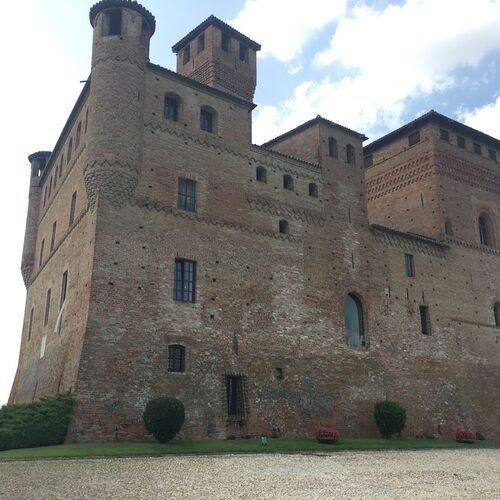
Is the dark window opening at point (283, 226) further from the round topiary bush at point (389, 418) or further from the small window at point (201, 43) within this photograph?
the small window at point (201, 43)


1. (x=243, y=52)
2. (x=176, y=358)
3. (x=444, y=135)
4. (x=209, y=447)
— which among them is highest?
(x=243, y=52)

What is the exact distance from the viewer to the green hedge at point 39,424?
17766 millimetres

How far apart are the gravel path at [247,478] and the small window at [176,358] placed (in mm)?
5008

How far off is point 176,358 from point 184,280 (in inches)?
117

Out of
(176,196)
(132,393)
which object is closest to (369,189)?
(176,196)

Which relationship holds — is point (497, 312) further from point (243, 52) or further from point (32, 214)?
point (32, 214)

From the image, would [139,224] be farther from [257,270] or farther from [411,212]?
[411,212]

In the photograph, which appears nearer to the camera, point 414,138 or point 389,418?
point 389,418

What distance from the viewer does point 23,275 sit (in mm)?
31141

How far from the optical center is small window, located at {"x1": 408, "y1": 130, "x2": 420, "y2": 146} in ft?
115

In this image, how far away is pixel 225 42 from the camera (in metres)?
30.3

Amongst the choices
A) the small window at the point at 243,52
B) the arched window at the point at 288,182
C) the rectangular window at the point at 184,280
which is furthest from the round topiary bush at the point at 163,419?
the small window at the point at 243,52

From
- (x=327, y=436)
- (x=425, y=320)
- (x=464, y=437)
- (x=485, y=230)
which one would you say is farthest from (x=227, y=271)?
A: (x=485, y=230)

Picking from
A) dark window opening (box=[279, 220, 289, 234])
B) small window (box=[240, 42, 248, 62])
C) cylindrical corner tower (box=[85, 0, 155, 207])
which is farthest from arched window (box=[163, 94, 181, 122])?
small window (box=[240, 42, 248, 62])
